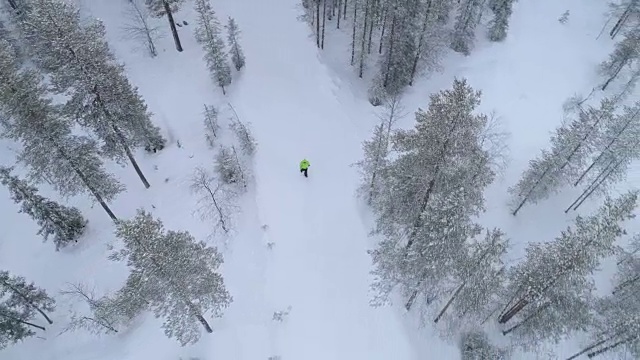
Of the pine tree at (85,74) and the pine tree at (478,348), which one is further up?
the pine tree at (85,74)

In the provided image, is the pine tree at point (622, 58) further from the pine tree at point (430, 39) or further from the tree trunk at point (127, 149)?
the tree trunk at point (127, 149)

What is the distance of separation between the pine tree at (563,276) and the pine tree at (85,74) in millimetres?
27487

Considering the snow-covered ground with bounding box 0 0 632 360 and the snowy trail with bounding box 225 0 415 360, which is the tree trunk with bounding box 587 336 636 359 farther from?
the snowy trail with bounding box 225 0 415 360

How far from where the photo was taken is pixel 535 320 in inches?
1069

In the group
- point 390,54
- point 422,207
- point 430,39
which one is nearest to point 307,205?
point 422,207

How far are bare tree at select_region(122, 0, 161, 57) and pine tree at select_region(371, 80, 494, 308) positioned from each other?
2926 centimetres

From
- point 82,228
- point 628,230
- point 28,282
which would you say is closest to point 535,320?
point 628,230

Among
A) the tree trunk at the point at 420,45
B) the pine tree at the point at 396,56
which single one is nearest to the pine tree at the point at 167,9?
the pine tree at the point at 396,56

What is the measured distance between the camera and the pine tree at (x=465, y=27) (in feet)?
141

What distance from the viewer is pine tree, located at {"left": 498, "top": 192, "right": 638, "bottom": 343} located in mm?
23578

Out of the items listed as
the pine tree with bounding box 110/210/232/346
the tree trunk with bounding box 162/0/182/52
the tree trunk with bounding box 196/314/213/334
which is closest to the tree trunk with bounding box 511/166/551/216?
the pine tree with bounding box 110/210/232/346

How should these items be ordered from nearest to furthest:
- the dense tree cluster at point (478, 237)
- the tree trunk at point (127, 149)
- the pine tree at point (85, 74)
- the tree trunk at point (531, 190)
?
the dense tree cluster at point (478, 237) → the pine tree at point (85, 74) → the tree trunk at point (127, 149) → the tree trunk at point (531, 190)

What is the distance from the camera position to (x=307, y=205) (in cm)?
3300

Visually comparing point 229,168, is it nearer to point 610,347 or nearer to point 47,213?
point 47,213
